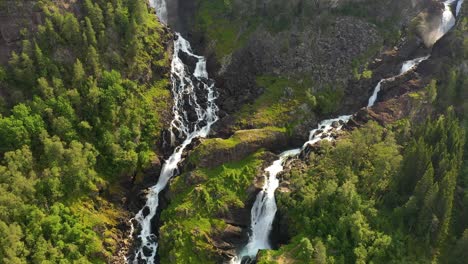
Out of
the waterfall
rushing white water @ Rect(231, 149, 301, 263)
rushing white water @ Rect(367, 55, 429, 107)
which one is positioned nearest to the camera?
rushing white water @ Rect(231, 149, 301, 263)

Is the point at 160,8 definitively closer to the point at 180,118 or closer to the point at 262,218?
the point at 180,118

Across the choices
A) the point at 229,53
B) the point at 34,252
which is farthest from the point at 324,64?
the point at 34,252

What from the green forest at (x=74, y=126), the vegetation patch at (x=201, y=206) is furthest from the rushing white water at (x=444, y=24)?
the green forest at (x=74, y=126)

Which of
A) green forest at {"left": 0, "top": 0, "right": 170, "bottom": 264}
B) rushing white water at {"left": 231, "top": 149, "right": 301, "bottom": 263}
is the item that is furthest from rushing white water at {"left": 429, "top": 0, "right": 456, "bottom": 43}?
green forest at {"left": 0, "top": 0, "right": 170, "bottom": 264}

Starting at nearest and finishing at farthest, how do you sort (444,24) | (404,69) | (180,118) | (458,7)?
(180,118) → (404,69) → (444,24) → (458,7)

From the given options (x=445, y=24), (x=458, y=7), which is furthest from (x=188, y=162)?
(x=458, y=7)

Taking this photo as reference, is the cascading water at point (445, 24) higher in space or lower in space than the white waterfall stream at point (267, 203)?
higher

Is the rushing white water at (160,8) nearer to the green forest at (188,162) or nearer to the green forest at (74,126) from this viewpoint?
the green forest at (188,162)

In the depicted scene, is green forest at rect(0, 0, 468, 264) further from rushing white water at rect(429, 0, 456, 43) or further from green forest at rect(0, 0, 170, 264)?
rushing white water at rect(429, 0, 456, 43)
